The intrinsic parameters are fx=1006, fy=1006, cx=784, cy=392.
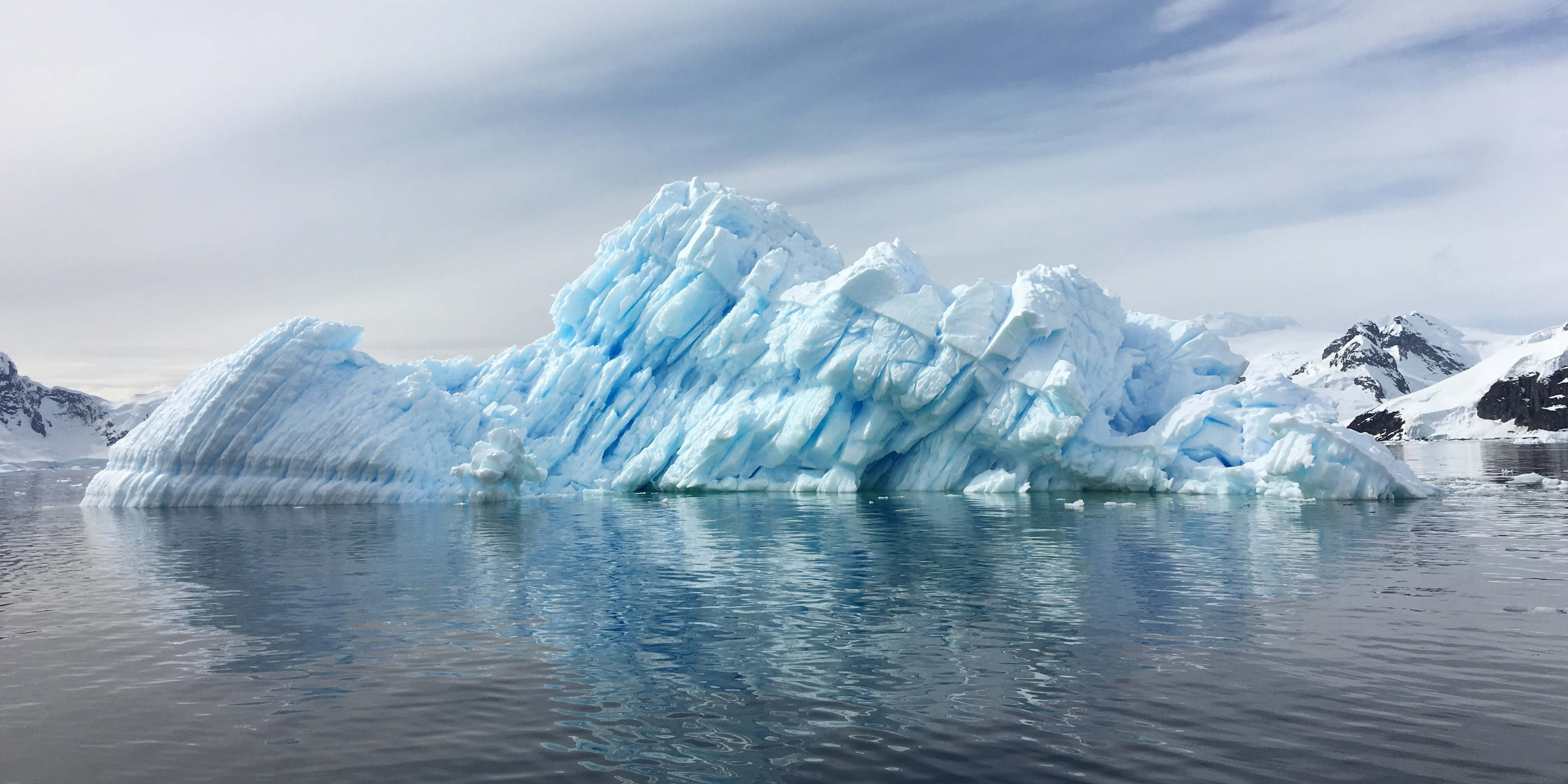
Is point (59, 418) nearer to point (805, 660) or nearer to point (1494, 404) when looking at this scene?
point (805, 660)

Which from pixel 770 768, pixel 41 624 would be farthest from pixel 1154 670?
pixel 41 624

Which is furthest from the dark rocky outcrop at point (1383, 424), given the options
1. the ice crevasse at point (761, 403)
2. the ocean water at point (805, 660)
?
the ocean water at point (805, 660)

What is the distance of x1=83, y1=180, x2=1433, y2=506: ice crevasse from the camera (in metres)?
32.8

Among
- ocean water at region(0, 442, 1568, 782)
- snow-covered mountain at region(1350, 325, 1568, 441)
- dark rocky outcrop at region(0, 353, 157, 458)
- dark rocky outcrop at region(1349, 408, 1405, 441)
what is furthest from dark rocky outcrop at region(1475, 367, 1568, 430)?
dark rocky outcrop at region(0, 353, 157, 458)

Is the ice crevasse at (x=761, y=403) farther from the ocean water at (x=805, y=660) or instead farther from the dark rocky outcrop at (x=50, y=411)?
the dark rocky outcrop at (x=50, y=411)

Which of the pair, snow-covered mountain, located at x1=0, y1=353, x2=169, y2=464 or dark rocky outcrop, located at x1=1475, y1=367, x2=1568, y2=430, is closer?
dark rocky outcrop, located at x1=1475, y1=367, x2=1568, y2=430

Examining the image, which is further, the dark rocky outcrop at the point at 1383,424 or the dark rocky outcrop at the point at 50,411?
the dark rocky outcrop at the point at 50,411

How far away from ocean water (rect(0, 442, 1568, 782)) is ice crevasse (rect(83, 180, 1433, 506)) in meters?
11.7

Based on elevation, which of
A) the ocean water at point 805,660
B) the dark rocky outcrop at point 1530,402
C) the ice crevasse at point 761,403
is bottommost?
the ocean water at point 805,660

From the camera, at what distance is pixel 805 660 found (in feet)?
34.9

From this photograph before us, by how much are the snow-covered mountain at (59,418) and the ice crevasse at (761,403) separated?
15278 cm

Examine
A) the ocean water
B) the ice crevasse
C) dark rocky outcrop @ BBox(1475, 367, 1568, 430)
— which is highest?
dark rocky outcrop @ BBox(1475, 367, 1568, 430)

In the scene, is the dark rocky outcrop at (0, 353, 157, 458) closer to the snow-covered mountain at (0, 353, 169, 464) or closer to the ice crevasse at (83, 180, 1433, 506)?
the snow-covered mountain at (0, 353, 169, 464)

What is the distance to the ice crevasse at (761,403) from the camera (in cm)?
3278
